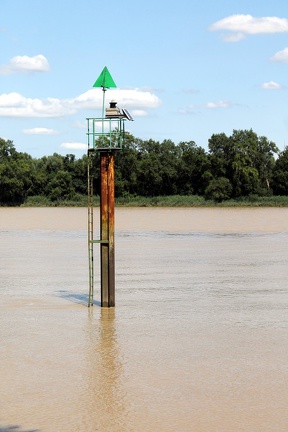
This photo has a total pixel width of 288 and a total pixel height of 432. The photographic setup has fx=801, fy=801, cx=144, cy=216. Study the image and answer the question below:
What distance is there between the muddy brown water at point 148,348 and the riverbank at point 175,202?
6662 centimetres

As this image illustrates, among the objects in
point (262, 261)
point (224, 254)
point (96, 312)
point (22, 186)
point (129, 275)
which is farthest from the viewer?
point (22, 186)

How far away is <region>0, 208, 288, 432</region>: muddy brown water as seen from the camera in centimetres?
998

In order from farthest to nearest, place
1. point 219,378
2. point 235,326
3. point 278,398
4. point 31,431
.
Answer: point 235,326 < point 219,378 < point 278,398 < point 31,431

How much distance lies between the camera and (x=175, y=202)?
96.0 metres

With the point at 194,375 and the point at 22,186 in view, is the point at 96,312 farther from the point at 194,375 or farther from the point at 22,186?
the point at 22,186

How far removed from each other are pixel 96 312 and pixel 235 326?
3.20 m

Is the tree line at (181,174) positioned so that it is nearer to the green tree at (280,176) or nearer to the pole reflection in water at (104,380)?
the green tree at (280,176)

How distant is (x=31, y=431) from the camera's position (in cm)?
923

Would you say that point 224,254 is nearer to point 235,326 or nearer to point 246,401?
point 235,326

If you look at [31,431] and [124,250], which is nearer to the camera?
[31,431]

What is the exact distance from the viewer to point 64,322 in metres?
16.1

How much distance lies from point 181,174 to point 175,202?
9726 mm

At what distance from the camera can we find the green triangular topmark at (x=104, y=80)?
56.3 feet

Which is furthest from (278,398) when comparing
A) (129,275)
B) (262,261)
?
(262,261)
